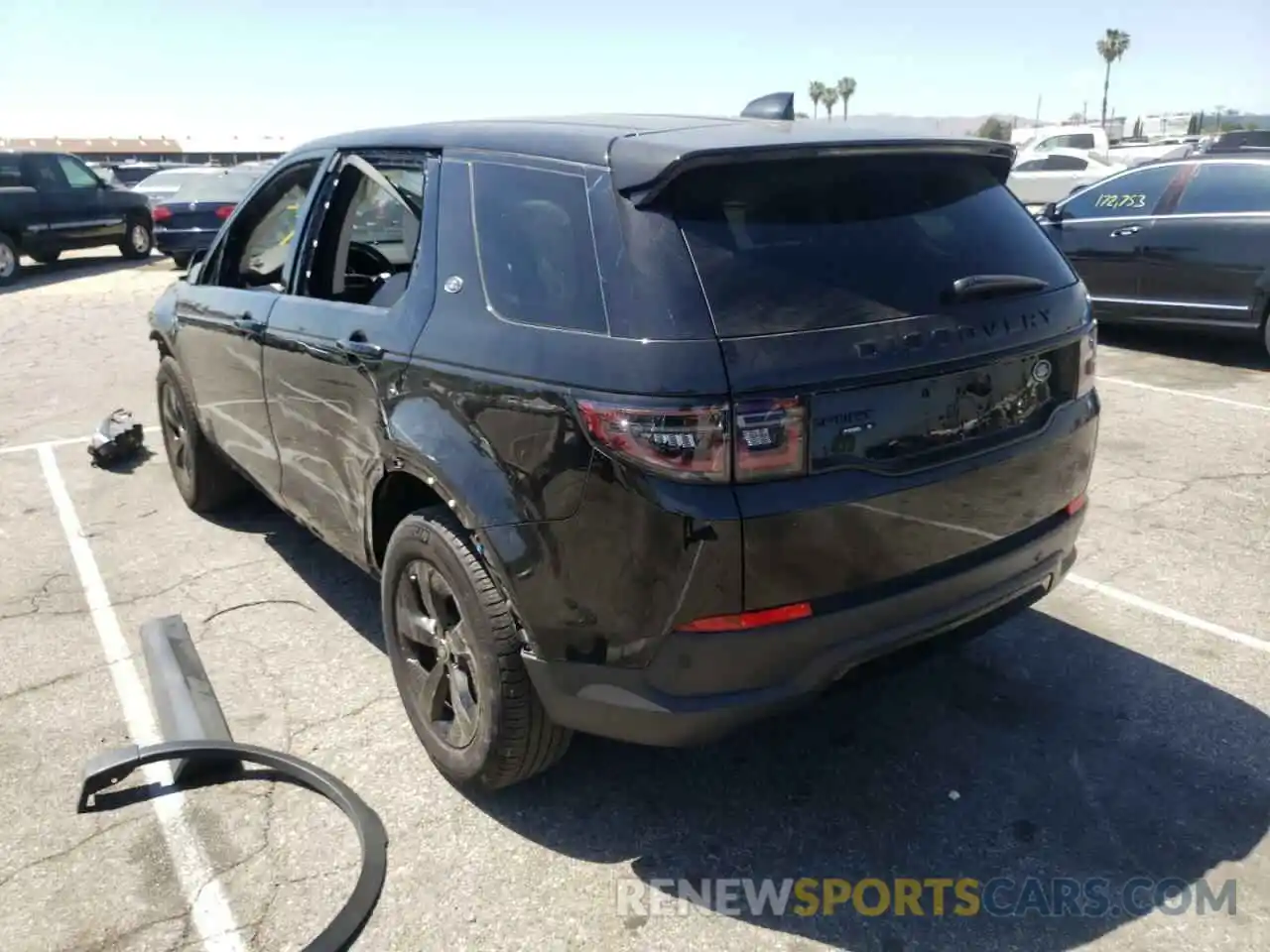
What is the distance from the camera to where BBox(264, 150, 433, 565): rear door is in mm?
3068

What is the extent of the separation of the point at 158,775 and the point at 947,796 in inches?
92.5

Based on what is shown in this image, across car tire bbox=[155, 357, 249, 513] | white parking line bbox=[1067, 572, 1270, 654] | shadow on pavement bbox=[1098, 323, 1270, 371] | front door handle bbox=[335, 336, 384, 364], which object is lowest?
shadow on pavement bbox=[1098, 323, 1270, 371]

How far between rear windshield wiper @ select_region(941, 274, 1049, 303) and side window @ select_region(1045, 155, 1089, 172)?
62.5ft

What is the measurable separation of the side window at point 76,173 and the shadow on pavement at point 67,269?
4.98 feet

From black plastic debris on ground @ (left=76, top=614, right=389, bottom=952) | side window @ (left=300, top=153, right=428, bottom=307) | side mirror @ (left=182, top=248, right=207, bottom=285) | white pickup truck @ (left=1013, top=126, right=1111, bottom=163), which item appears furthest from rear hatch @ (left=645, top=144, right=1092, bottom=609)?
white pickup truck @ (left=1013, top=126, right=1111, bottom=163)

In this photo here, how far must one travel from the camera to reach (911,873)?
8.68 ft

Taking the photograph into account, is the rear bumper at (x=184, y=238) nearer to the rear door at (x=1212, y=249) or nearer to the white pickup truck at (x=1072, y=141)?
the rear door at (x=1212, y=249)

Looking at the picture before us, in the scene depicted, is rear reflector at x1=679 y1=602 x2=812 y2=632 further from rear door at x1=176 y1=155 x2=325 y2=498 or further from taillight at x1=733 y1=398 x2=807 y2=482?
rear door at x1=176 y1=155 x2=325 y2=498

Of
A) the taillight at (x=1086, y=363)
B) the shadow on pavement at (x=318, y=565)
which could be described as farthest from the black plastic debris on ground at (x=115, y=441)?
the taillight at (x=1086, y=363)

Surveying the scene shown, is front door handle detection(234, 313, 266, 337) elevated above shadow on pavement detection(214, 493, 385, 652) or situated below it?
above

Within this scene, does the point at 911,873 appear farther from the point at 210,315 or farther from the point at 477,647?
the point at 210,315

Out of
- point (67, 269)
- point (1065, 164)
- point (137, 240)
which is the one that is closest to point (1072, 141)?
point (1065, 164)

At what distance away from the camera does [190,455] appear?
526 cm

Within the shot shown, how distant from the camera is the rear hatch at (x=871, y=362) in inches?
90.4
